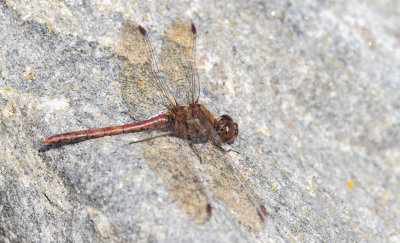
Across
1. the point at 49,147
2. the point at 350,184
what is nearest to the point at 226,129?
the point at 49,147

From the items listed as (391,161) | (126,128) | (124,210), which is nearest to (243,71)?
(126,128)

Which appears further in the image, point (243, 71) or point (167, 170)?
point (243, 71)

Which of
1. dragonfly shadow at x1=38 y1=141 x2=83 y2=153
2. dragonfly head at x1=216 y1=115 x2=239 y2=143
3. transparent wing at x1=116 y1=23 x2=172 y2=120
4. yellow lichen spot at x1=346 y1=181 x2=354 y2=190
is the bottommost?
dragonfly shadow at x1=38 y1=141 x2=83 y2=153

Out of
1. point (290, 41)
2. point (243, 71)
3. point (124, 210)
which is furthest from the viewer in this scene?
point (290, 41)

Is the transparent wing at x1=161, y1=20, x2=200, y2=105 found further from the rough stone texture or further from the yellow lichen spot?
the yellow lichen spot

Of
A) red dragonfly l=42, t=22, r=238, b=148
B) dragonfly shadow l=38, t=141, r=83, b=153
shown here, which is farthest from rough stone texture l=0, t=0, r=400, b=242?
red dragonfly l=42, t=22, r=238, b=148

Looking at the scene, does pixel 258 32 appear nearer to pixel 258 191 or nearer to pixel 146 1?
pixel 146 1
